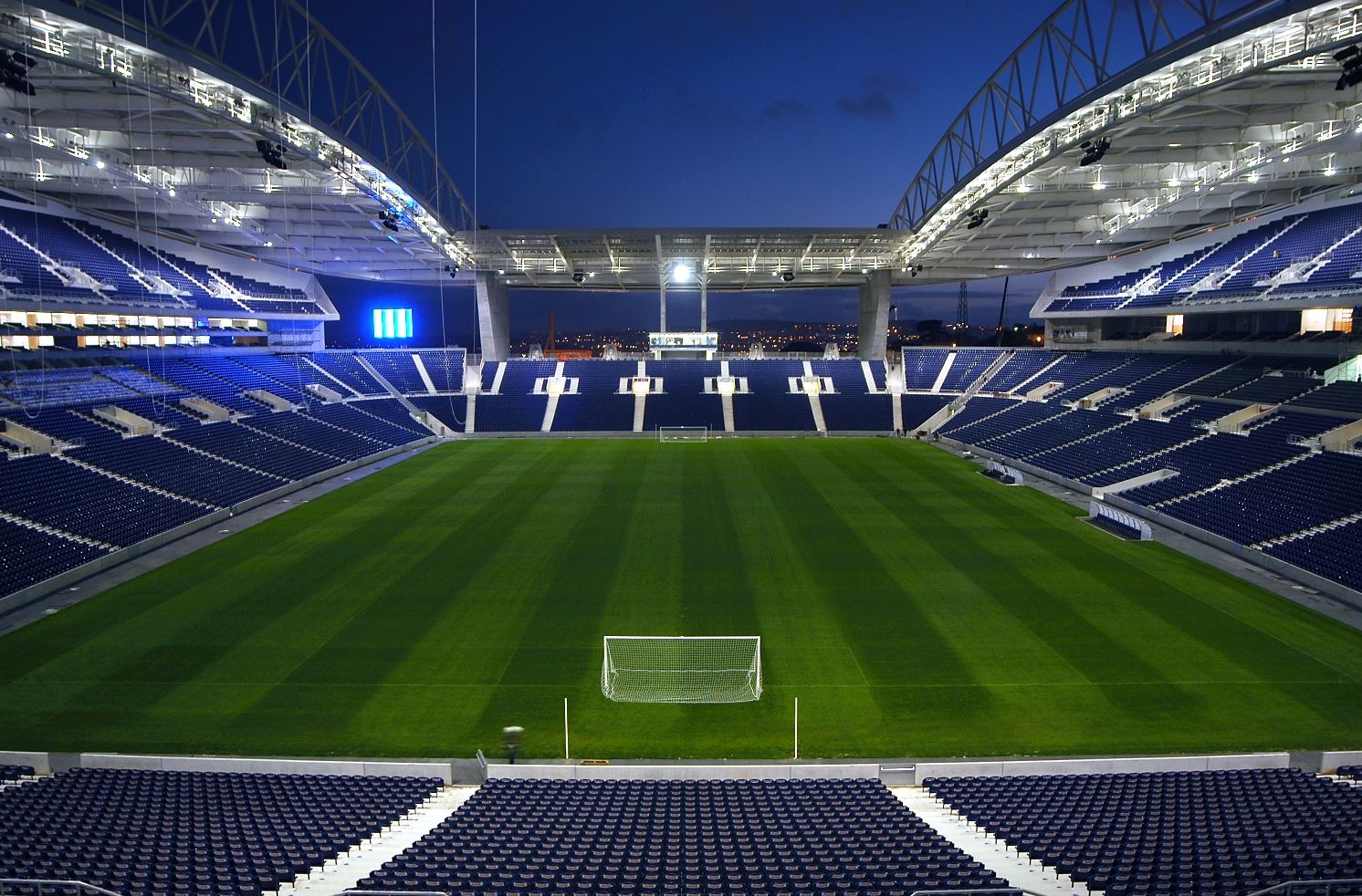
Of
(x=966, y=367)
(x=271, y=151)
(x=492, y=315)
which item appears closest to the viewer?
(x=271, y=151)

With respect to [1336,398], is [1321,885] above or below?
below

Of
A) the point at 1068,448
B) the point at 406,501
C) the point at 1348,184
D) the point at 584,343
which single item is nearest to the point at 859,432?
the point at 1068,448

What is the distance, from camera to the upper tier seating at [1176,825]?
8391 millimetres

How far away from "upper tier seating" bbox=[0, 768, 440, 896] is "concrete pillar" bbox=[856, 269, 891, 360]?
184 ft

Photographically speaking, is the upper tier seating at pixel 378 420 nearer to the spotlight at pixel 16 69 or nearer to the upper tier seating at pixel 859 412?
the spotlight at pixel 16 69

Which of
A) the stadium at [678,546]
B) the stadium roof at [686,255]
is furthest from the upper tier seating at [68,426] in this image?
the stadium roof at [686,255]

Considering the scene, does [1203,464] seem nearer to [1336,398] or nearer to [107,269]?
[1336,398]

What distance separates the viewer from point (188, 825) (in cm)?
982

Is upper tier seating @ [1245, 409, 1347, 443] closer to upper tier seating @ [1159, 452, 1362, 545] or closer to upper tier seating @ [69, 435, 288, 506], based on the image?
upper tier seating @ [1159, 452, 1362, 545]

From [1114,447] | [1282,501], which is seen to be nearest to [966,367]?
[1114,447]

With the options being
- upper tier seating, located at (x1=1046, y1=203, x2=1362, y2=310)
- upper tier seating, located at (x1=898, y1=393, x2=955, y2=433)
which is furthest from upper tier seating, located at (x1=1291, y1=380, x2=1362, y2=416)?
upper tier seating, located at (x1=898, y1=393, x2=955, y2=433)

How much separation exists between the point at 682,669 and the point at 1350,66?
2179cm

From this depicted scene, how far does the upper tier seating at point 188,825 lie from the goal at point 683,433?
3926cm

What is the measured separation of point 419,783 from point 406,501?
2150 centimetres
